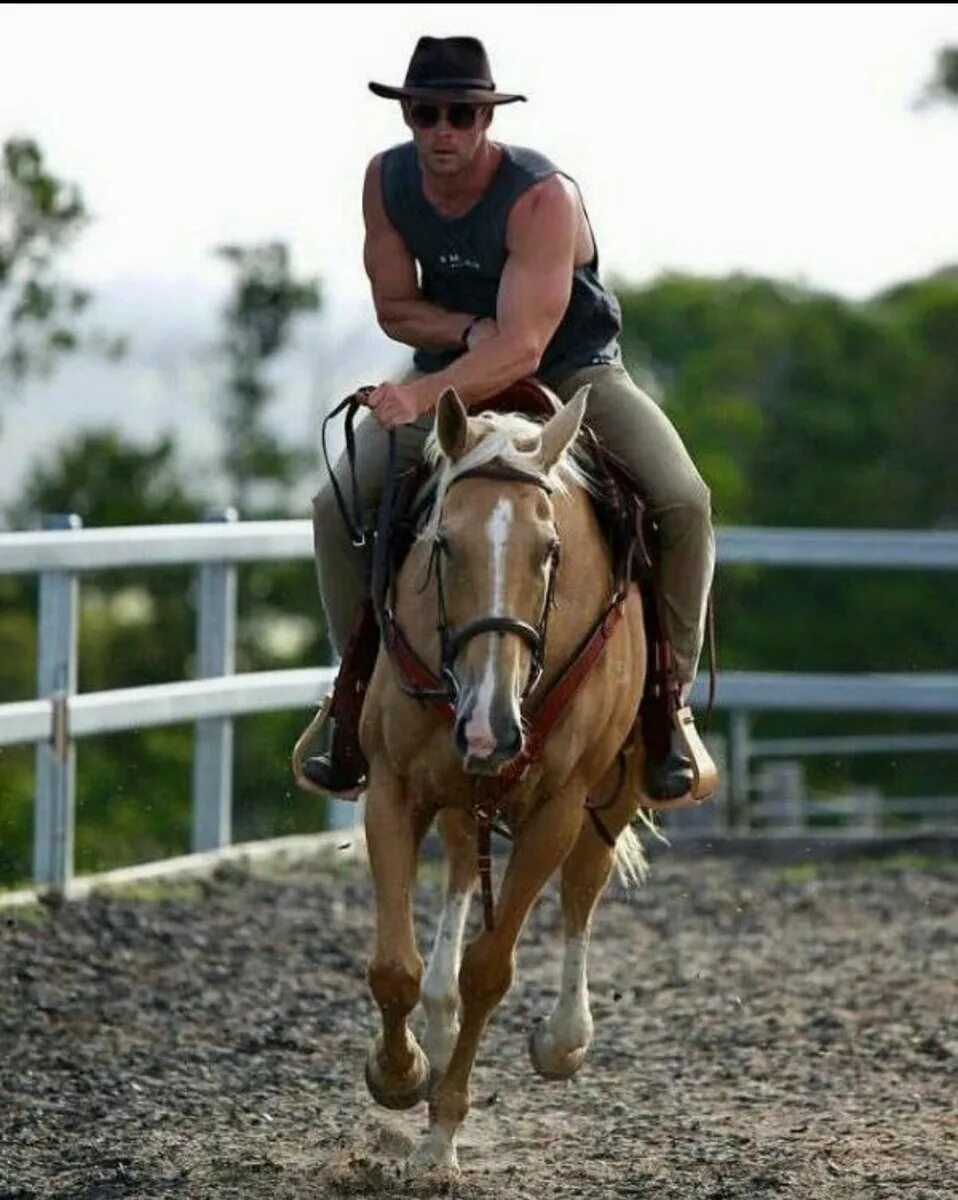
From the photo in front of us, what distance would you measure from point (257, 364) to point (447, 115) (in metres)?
46.6

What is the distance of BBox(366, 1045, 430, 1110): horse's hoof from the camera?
26.0ft

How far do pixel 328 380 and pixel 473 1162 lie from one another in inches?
1811

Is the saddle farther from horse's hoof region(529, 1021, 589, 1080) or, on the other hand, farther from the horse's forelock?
horse's hoof region(529, 1021, 589, 1080)

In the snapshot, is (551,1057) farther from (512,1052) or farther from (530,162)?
(530,162)

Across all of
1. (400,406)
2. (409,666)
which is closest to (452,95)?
(400,406)

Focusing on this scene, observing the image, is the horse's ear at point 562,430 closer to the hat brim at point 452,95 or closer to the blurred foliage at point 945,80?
the hat brim at point 452,95

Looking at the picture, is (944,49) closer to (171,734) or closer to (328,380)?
(328,380)

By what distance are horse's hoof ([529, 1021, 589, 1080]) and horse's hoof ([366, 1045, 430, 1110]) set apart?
1.83 ft

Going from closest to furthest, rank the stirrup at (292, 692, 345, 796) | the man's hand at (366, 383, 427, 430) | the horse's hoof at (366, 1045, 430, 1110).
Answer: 1. the horse's hoof at (366, 1045, 430, 1110)
2. the man's hand at (366, 383, 427, 430)
3. the stirrup at (292, 692, 345, 796)

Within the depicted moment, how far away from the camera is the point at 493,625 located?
7125mm

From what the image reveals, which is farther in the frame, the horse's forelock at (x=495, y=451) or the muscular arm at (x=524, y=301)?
the muscular arm at (x=524, y=301)

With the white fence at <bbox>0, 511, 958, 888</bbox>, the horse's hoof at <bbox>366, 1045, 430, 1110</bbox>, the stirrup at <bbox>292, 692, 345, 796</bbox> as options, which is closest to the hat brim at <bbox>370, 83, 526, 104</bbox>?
the stirrup at <bbox>292, 692, 345, 796</bbox>

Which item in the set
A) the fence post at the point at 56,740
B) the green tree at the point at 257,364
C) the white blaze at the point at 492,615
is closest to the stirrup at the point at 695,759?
the white blaze at the point at 492,615

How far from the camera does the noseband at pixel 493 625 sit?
7.14 m
